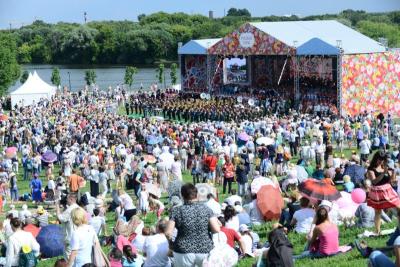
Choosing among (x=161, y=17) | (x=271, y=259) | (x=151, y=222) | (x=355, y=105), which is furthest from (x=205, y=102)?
(x=161, y=17)

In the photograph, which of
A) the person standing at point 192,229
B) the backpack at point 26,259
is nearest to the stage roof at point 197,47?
the backpack at point 26,259

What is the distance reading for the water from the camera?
6475cm

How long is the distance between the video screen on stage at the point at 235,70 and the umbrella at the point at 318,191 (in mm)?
29568

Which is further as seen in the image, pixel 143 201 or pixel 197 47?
pixel 197 47

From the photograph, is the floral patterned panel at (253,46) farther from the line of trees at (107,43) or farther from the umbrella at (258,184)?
the line of trees at (107,43)

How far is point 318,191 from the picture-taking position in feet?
31.4

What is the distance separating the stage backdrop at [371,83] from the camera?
102 feet

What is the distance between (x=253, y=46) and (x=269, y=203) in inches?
967

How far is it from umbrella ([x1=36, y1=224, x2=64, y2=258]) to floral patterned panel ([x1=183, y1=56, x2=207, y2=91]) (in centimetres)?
2963

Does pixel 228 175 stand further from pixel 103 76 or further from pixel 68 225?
pixel 103 76

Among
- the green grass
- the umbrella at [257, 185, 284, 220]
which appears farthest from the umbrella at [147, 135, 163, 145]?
the umbrella at [257, 185, 284, 220]

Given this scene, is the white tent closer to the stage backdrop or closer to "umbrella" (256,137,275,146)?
the stage backdrop

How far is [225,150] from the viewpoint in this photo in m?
19.2

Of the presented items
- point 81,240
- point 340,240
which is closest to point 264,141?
point 340,240
